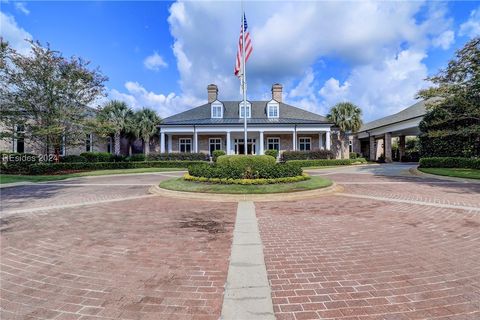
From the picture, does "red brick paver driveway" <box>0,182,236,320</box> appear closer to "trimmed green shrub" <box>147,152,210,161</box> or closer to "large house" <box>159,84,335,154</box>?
"trimmed green shrub" <box>147,152,210,161</box>

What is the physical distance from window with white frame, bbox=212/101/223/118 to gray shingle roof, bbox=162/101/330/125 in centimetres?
65

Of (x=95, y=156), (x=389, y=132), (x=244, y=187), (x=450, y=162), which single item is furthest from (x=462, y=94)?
(x=95, y=156)

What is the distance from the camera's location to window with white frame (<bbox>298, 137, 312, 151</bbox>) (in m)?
33.5

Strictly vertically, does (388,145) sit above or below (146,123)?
below

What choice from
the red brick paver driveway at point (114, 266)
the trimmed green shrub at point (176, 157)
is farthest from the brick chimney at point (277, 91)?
the red brick paver driveway at point (114, 266)

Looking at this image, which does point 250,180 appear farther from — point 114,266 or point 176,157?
point 176,157

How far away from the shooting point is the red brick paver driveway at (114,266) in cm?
279

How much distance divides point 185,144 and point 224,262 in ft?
99.2

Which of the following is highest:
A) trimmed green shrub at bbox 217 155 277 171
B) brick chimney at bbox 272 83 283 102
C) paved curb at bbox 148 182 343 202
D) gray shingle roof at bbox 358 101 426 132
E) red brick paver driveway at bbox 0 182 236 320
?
brick chimney at bbox 272 83 283 102

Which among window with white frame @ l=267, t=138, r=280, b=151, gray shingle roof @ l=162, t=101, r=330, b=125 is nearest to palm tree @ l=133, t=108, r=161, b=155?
gray shingle roof @ l=162, t=101, r=330, b=125

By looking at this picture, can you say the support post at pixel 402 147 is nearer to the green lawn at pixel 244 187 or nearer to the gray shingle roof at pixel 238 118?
the gray shingle roof at pixel 238 118

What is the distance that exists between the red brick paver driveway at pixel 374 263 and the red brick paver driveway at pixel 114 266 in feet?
3.20

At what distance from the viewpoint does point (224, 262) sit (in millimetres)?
3941

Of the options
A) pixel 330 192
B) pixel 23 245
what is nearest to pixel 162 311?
pixel 23 245
